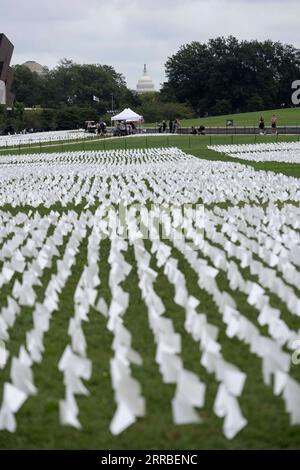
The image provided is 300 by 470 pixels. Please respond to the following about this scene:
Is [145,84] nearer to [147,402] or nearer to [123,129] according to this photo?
[123,129]

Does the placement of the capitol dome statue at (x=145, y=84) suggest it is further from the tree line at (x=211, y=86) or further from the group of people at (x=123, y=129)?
the group of people at (x=123, y=129)

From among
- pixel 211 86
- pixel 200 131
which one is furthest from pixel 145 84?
pixel 200 131

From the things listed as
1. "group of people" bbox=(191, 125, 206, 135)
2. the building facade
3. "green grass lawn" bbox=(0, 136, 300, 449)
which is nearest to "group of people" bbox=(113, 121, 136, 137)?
"group of people" bbox=(191, 125, 206, 135)

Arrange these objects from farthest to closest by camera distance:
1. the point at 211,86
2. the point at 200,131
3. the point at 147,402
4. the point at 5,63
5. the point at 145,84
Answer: the point at 145,84, the point at 211,86, the point at 5,63, the point at 200,131, the point at 147,402

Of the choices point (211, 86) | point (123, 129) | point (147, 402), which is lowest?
point (147, 402)

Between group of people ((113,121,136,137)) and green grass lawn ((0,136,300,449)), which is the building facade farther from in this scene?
green grass lawn ((0,136,300,449))

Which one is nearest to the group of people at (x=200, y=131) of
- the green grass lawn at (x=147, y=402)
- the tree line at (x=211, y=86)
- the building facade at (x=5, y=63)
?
the building facade at (x=5, y=63)

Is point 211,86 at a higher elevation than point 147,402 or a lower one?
higher

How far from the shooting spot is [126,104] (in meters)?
129

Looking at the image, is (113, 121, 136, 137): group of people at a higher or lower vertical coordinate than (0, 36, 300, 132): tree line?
lower

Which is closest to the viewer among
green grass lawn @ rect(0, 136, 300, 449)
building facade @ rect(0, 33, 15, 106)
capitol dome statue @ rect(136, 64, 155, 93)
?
green grass lawn @ rect(0, 136, 300, 449)

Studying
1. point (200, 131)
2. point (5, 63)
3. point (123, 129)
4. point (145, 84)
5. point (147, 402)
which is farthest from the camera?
point (145, 84)
